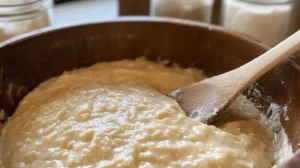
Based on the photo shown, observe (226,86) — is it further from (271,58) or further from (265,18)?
(265,18)

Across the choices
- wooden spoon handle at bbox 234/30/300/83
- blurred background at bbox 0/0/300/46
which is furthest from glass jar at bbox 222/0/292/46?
wooden spoon handle at bbox 234/30/300/83

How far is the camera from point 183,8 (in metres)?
1.20

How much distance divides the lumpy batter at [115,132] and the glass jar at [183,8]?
0.25 m

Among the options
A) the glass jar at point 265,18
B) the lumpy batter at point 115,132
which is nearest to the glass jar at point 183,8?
the glass jar at point 265,18

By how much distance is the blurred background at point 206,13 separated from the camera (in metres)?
1.06

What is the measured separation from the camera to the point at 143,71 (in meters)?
1.12

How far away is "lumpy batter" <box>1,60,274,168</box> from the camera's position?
82 cm

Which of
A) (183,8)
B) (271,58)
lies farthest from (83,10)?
(271,58)

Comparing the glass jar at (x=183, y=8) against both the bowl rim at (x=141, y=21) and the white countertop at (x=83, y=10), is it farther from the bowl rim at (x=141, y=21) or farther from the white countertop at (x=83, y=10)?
the white countertop at (x=83, y=10)

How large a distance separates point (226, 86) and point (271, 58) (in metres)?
0.11

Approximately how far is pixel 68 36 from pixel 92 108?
0.21 m

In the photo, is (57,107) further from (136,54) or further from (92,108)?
(136,54)

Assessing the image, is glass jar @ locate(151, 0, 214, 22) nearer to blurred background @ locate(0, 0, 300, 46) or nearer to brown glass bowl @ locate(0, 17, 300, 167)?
blurred background @ locate(0, 0, 300, 46)

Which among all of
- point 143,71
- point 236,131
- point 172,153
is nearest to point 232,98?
point 236,131
